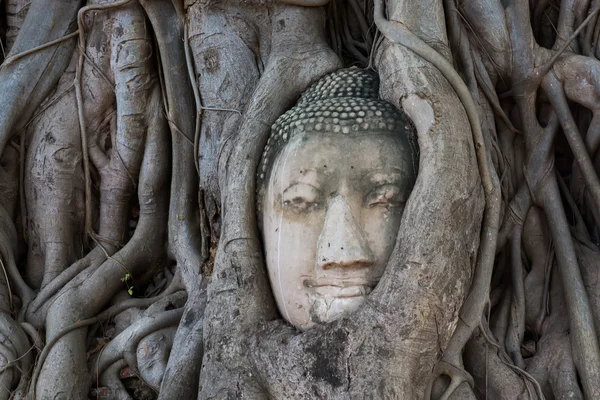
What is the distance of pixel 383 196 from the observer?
1868mm

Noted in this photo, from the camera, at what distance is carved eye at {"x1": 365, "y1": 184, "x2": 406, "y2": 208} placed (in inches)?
73.6

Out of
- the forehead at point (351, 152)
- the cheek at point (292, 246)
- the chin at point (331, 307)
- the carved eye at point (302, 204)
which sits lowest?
the chin at point (331, 307)

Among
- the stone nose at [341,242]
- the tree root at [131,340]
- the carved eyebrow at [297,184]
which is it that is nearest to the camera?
the stone nose at [341,242]

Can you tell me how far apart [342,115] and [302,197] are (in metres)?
0.26

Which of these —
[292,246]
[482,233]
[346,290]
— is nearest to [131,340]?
[292,246]

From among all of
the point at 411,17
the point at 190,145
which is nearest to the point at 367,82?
the point at 411,17

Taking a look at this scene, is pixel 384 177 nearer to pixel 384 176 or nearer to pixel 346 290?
pixel 384 176

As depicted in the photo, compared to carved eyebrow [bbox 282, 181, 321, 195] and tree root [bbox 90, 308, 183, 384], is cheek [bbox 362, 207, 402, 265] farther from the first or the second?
tree root [bbox 90, 308, 183, 384]

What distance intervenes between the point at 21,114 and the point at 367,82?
1.50m

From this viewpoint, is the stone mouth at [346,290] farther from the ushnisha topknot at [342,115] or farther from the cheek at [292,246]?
the ushnisha topknot at [342,115]

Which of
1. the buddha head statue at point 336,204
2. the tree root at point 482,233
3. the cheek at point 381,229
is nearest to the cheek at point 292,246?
the buddha head statue at point 336,204

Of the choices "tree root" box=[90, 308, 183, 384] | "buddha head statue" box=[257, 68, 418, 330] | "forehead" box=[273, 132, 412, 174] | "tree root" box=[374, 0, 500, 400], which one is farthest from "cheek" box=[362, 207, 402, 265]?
"tree root" box=[90, 308, 183, 384]

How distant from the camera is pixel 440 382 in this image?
74.9 inches

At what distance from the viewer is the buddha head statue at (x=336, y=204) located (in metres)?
1.82
